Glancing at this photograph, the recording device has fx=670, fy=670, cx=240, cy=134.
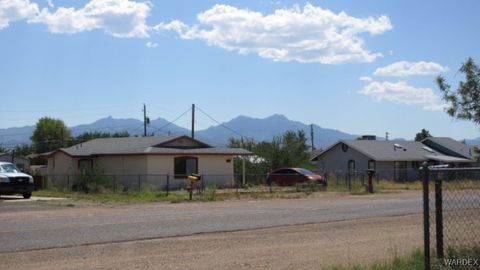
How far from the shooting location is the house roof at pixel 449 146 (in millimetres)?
65312

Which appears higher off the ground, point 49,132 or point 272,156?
point 49,132

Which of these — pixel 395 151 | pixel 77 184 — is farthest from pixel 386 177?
pixel 77 184

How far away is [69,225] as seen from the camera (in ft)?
58.4

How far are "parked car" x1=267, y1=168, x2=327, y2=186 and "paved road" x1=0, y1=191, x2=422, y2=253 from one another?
15.6 meters

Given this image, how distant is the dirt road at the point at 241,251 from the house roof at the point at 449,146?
52025 millimetres

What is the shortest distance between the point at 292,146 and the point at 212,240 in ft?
142

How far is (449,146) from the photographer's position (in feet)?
219

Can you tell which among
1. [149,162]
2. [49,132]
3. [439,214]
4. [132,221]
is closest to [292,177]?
[149,162]

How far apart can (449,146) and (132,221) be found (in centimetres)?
5329

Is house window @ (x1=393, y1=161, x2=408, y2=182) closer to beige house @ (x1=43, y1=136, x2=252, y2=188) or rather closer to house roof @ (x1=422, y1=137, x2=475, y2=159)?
house roof @ (x1=422, y1=137, x2=475, y2=159)

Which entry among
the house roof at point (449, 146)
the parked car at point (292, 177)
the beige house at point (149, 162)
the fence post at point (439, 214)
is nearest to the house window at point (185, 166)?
the beige house at point (149, 162)

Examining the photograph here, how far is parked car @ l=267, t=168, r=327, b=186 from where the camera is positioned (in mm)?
40822

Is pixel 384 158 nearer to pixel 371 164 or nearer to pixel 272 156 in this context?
pixel 371 164

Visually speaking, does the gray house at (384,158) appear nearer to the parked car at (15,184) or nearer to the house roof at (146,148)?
the house roof at (146,148)
